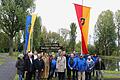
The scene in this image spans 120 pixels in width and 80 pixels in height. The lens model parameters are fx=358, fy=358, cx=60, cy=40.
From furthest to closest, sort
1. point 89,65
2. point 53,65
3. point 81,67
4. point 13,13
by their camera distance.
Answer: point 13,13
point 89,65
point 53,65
point 81,67

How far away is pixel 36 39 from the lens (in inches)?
3501

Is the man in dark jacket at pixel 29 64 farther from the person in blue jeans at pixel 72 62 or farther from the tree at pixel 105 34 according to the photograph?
the tree at pixel 105 34

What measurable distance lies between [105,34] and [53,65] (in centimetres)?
8261

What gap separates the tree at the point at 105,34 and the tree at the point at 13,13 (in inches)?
1549

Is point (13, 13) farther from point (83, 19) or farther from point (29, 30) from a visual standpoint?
point (83, 19)

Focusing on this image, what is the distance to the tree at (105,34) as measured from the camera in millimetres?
102062

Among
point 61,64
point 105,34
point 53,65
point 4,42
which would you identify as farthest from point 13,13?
point 61,64

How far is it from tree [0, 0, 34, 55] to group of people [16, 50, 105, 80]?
1716 inches

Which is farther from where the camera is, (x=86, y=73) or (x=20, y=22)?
(x=20, y=22)

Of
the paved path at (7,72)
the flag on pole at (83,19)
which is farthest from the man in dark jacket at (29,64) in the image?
the paved path at (7,72)

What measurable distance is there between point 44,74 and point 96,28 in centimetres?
8395

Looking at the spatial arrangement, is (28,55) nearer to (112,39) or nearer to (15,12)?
(15,12)

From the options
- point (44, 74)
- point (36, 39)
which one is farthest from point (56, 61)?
point (36, 39)

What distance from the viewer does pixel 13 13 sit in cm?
6644
